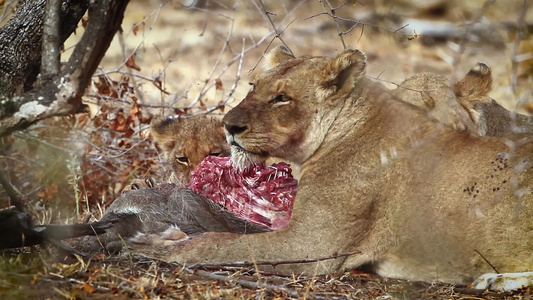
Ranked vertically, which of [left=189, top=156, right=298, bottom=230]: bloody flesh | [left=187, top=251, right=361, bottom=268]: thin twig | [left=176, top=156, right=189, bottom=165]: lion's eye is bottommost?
[left=187, top=251, right=361, bottom=268]: thin twig

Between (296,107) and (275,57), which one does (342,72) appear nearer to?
(296,107)

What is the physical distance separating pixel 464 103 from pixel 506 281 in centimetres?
157

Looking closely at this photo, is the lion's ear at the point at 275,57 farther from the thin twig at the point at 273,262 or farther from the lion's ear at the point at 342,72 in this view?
the thin twig at the point at 273,262

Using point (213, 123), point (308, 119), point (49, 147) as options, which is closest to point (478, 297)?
point (308, 119)

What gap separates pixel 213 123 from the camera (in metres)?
6.10

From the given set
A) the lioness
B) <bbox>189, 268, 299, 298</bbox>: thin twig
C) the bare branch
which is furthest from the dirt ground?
the bare branch

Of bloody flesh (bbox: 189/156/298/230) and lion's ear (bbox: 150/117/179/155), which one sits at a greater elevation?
lion's ear (bbox: 150/117/179/155)

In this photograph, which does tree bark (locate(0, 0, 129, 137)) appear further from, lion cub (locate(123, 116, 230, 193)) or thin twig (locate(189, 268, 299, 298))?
lion cub (locate(123, 116, 230, 193))

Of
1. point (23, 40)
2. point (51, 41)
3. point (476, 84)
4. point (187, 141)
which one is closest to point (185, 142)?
point (187, 141)

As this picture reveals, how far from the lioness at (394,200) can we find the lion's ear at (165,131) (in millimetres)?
1669

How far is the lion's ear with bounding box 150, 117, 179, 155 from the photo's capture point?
244 inches

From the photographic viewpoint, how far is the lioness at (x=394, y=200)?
424 centimetres

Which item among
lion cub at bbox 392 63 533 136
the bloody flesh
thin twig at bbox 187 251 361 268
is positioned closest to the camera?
thin twig at bbox 187 251 361 268

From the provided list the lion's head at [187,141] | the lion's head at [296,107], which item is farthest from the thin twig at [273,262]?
the lion's head at [187,141]
